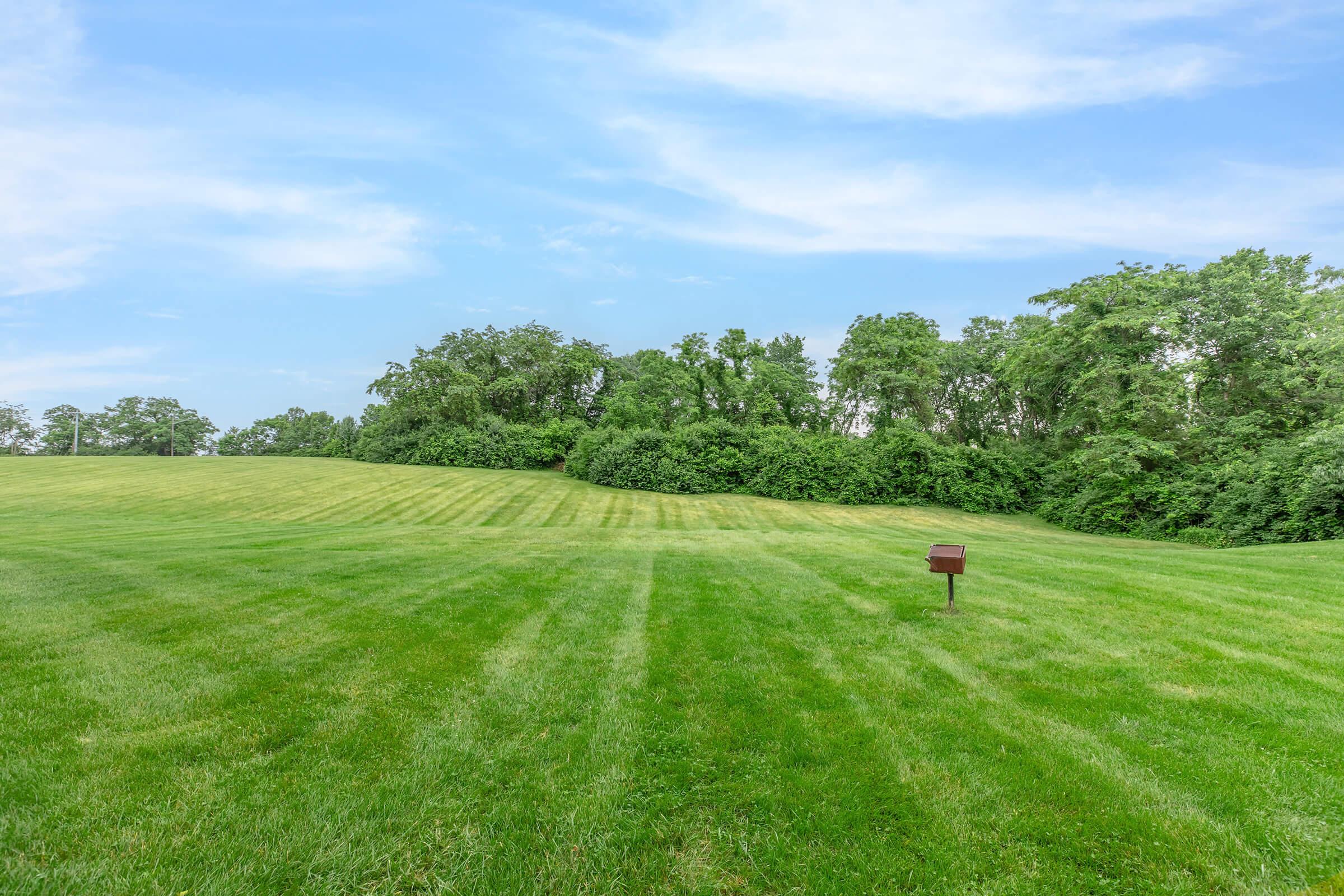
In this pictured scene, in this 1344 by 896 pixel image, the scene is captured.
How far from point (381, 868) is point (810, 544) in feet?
41.6

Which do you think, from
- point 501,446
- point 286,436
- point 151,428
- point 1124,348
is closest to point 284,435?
point 286,436

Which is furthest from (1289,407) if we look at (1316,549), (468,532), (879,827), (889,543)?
(468,532)

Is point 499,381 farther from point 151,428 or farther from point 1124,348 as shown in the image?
point 151,428

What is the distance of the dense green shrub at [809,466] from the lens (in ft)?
90.7

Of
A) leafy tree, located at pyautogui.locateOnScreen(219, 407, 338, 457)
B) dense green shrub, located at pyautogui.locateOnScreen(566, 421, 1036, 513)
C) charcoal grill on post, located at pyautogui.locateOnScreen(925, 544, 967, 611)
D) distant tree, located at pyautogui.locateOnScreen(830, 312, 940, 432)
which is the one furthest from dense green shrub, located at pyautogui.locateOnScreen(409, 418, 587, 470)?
charcoal grill on post, located at pyautogui.locateOnScreen(925, 544, 967, 611)

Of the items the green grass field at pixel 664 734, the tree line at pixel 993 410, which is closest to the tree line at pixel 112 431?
the tree line at pixel 993 410

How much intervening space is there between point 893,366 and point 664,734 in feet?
111

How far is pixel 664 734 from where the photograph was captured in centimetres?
363

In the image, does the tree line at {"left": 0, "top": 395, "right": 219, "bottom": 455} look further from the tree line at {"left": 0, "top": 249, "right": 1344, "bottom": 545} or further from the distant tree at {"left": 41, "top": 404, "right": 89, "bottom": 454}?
the tree line at {"left": 0, "top": 249, "right": 1344, "bottom": 545}

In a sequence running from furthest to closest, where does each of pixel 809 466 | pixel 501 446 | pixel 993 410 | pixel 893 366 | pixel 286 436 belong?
pixel 286 436 → pixel 501 446 → pixel 993 410 → pixel 893 366 → pixel 809 466

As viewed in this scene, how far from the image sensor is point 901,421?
32094 mm

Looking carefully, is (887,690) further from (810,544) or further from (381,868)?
(810,544)

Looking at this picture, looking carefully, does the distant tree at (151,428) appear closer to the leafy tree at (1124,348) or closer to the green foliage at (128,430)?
the green foliage at (128,430)

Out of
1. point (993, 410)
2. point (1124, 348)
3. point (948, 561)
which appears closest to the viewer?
point (948, 561)
